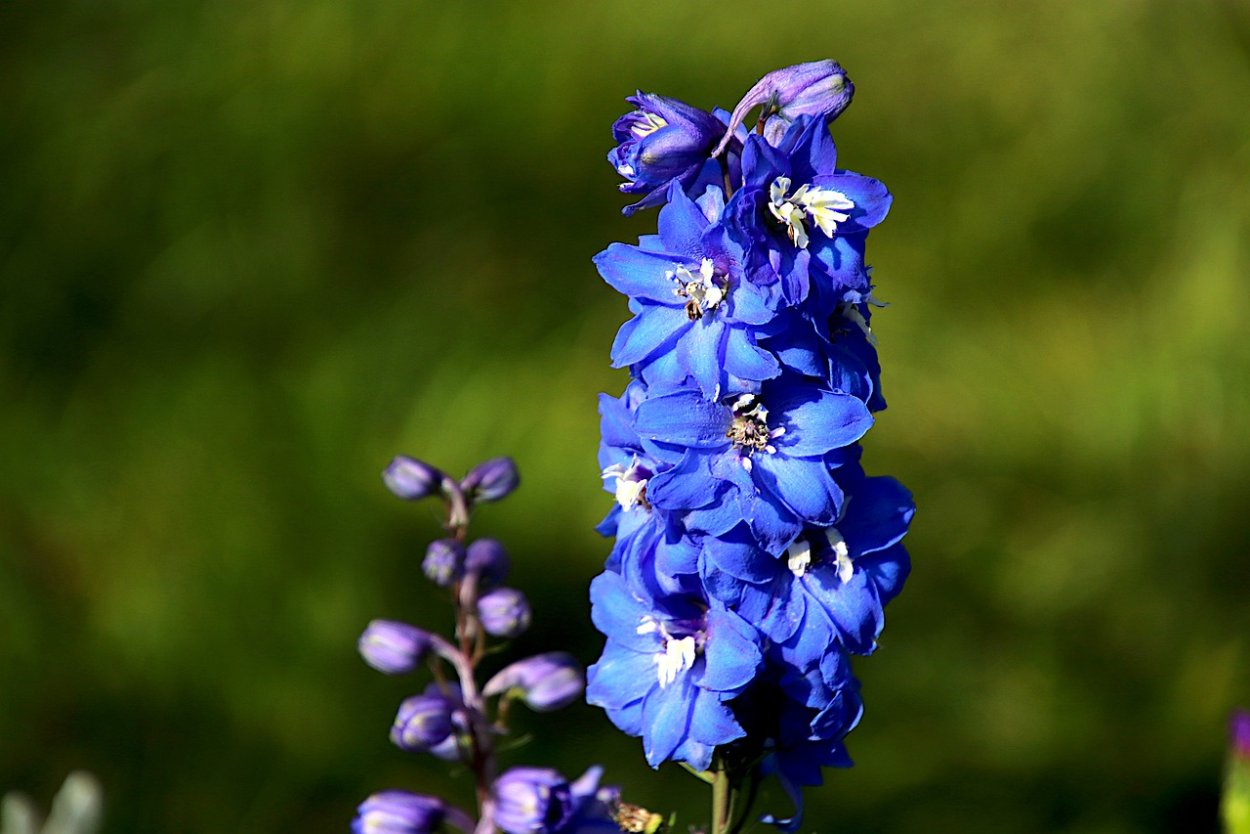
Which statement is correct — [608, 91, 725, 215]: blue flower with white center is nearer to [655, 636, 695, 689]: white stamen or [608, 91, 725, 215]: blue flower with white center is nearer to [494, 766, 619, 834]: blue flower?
[655, 636, 695, 689]: white stamen

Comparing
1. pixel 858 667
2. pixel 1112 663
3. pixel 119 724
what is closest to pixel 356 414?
pixel 119 724

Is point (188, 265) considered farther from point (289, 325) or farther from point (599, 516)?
point (599, 516)

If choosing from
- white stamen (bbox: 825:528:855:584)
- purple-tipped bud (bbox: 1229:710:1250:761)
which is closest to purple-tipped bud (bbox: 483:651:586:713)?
white stamen (bbox: 825:528:855:584)

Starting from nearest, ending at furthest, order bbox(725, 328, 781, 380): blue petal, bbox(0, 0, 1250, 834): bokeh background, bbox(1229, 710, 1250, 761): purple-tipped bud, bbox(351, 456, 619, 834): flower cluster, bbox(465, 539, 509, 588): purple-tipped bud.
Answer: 1. bbox(725, 328, 781, 380): blue petal
2. bbox(351, 456, 619, 834): flower cluster
3. bbox(465, 539, 509, 588): purple-tipped bud
4. bbox(1229, 710, 1250, 761): purple-tipped bud
5. bbox(0, 0, 1250, 834): bokeh background

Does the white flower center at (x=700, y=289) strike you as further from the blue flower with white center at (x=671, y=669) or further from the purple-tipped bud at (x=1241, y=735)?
the purple-tipped bud at (x=1241, y=735)

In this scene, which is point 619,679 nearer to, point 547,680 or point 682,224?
point 547,680
